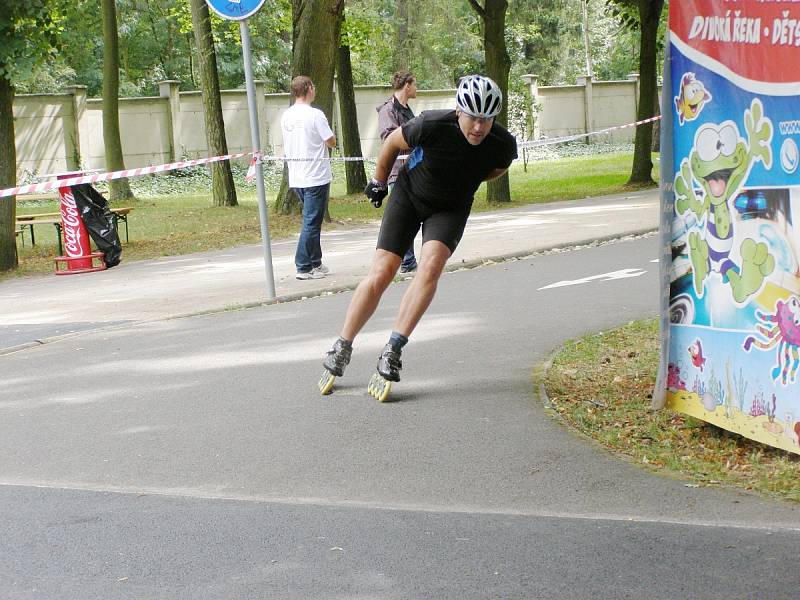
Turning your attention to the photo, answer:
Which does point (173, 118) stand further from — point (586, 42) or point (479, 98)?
point (479, 98)

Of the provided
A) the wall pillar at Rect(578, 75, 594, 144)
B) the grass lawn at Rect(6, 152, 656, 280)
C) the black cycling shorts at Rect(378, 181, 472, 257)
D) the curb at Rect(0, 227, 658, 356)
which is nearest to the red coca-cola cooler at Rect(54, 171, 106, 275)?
the grass lawn at Rect(6, 152, 656, 280)

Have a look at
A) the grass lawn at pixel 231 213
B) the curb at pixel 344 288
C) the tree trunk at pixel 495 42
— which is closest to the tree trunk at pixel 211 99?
the grass lawn at pixel 231 213

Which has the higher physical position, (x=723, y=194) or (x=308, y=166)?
(x=723, y=194)

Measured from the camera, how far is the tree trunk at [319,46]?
20.4 meters

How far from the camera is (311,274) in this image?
1333cm

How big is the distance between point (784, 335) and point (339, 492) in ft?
7.09

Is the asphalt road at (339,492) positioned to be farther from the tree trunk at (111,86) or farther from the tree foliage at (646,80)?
the tree trunk at (111,86)

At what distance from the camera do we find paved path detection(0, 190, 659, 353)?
460 inches

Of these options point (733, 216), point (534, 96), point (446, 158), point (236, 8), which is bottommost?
point (534, 96)

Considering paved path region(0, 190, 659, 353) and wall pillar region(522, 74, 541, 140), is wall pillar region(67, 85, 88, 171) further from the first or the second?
paved path region(0, 190, 659, 353)

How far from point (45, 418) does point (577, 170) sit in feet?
101

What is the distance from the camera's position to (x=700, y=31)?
5.96m

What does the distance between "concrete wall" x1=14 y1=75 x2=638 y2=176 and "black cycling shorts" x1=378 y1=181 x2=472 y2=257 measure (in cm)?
3049

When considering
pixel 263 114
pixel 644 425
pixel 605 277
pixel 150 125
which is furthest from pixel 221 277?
Result: pixel 263 114
